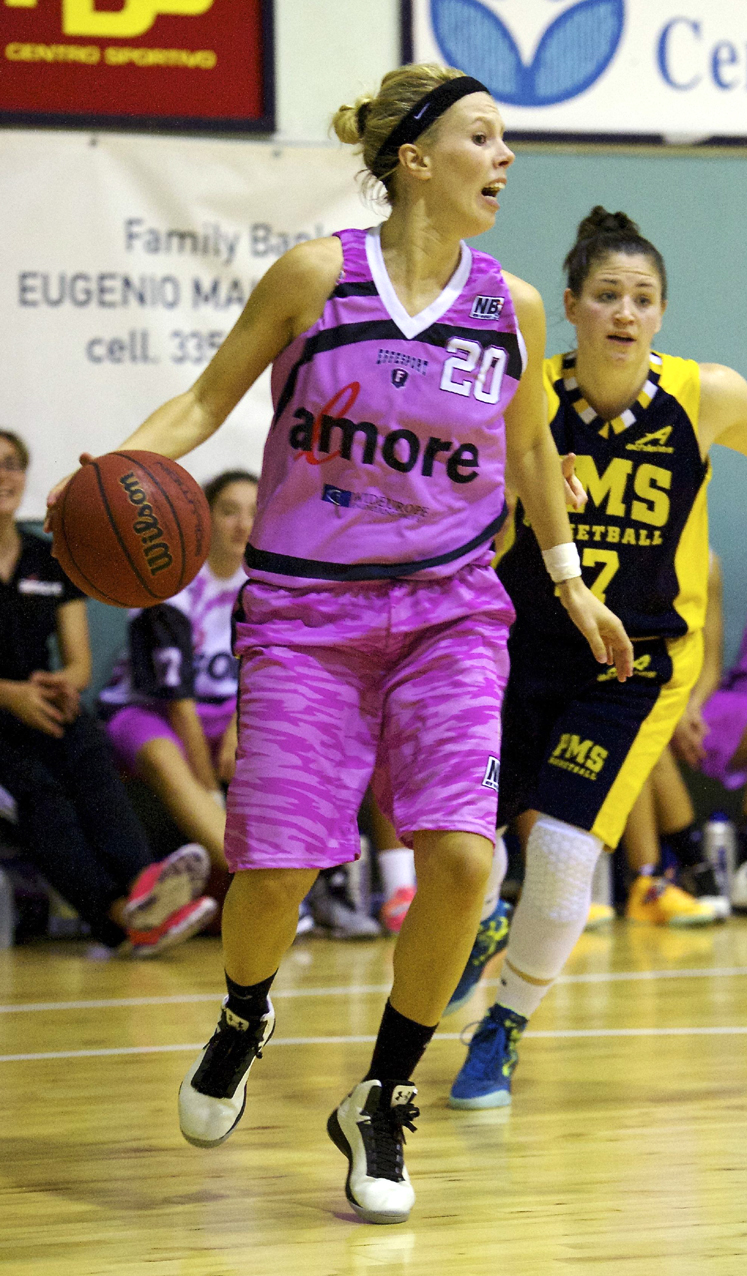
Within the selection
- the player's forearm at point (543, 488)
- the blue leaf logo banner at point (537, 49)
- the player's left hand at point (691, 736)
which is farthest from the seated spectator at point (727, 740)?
the player's forearm at point (543, 488)

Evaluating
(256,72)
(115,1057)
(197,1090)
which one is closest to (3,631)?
(115,1057)

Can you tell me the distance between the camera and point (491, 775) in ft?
7.39

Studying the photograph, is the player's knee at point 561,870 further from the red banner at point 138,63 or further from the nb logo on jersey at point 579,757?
the red banner at point 138,63

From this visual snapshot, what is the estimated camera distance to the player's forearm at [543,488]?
2508 mm

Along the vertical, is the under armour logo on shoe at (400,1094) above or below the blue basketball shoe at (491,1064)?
above

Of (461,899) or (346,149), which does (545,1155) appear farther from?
(346,149)

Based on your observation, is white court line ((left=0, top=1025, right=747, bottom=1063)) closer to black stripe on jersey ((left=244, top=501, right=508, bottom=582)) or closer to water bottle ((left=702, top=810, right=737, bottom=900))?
black stripe on jersey ((left=244, top=501, right=508, bottom=582))

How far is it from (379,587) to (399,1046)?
0.70m

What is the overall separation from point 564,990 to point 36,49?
4.00 m

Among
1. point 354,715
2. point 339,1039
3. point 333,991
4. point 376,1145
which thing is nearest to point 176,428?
point 354,715

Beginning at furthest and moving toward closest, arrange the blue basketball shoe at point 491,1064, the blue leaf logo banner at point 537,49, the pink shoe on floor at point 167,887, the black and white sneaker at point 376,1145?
the blue leaf logo banner at point 537,49, the pink shoe on floor at point 167,887, the blue basketball shoe at point 491,1064, the black and white sneaker at point 376,1145

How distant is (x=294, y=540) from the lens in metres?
2.26

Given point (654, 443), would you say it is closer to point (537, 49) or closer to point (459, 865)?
point (459, 865)

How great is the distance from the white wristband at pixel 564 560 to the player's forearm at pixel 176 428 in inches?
25.1
